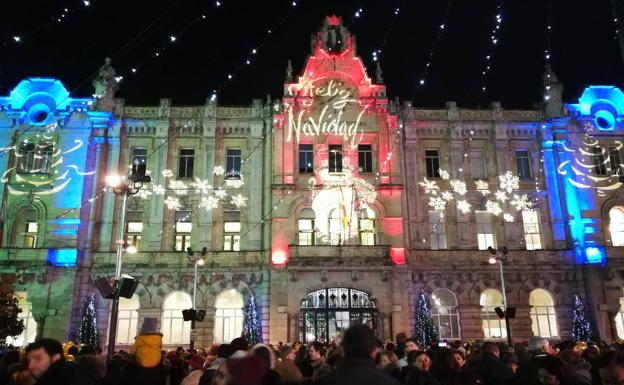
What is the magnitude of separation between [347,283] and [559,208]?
14627 mm

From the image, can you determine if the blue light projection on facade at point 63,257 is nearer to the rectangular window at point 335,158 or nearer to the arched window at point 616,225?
the rectangular window at point 335,158

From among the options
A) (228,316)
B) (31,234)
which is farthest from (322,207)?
(31,234)

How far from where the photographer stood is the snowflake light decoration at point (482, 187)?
32.7 metres

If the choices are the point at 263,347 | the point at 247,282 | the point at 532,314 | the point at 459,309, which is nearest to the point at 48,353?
the point at 263,347

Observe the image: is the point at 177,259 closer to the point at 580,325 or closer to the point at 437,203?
the point at 437,203

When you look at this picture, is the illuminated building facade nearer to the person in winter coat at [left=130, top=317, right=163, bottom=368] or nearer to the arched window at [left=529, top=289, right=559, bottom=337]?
the arched window at [left=529, top=289, right=559, bottom=337]

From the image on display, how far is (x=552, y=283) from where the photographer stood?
31.0 m

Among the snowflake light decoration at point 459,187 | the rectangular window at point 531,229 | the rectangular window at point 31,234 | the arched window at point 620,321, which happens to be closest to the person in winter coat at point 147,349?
the rectangular window at point 31,234

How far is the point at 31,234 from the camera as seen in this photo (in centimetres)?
3014

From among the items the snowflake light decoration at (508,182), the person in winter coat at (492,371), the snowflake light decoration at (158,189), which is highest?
the snowflake light decoration at (508,182)

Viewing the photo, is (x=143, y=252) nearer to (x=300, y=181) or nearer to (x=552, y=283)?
(x=300, y=181)

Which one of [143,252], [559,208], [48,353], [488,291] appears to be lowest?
[48,353]

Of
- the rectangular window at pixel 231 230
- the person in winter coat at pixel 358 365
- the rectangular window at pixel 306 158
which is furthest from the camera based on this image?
the rectangular window at pixel 306 158

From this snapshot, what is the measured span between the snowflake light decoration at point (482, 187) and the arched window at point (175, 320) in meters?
19.4
